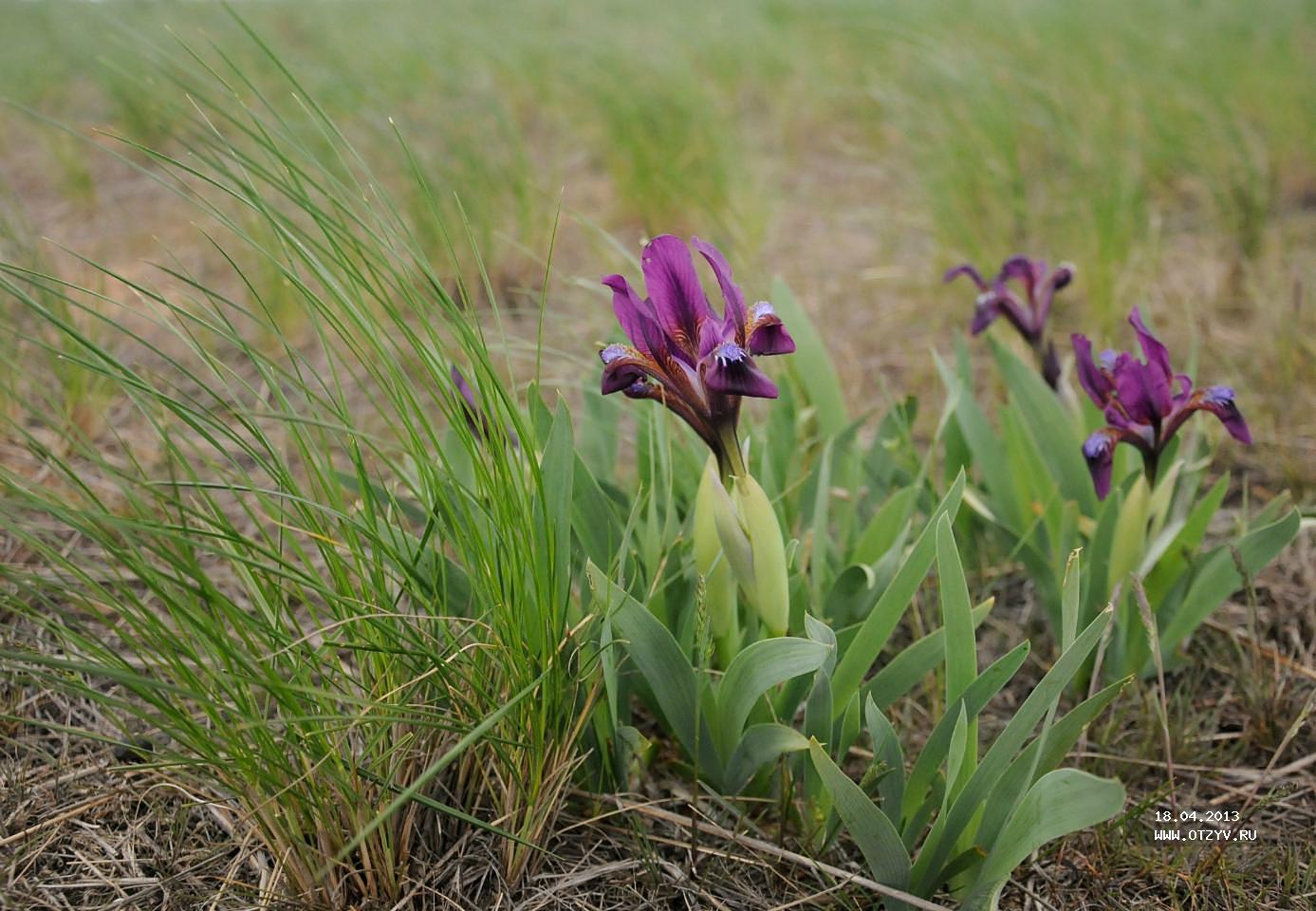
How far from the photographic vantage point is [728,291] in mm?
1177

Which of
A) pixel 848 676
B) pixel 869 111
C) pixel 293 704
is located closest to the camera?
pixel 293 704

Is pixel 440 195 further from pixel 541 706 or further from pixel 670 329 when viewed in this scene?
pixel 541 706

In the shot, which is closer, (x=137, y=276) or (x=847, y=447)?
(x=847, y=447)

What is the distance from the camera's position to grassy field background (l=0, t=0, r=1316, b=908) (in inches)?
49.5

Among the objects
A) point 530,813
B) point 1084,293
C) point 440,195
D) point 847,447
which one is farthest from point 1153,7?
point 530,813

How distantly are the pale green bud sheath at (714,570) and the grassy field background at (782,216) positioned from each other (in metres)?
0.24

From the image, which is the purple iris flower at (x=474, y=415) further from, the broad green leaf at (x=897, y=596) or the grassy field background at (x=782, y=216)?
the broad green leaf at (x=897, y=596)

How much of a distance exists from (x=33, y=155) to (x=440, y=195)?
106 inches

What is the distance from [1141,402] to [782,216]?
2403 mm

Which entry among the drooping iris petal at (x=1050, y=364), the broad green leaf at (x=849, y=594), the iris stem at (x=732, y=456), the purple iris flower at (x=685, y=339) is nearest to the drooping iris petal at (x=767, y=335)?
the purple iris flower at (x=685, y=339)

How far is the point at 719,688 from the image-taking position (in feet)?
4.06

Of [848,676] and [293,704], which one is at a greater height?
[293,704]

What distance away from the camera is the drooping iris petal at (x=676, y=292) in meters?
1.17

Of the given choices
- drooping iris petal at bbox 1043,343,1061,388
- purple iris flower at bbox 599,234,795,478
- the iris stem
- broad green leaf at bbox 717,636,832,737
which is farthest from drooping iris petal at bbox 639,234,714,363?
drooping iris petal at bbox 1043,343,1061,388
